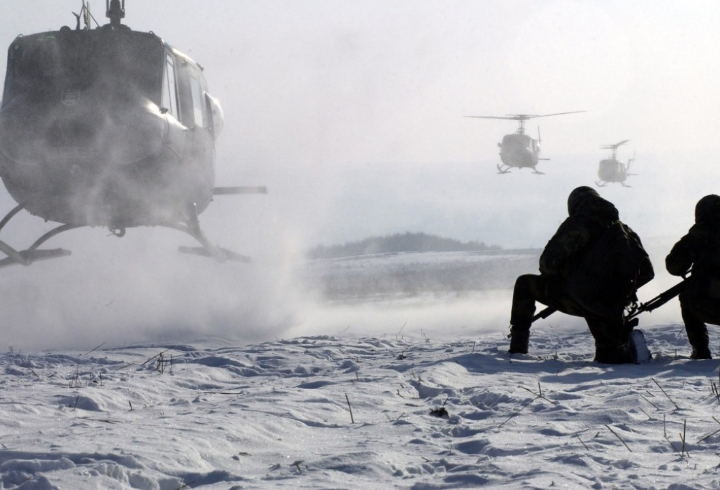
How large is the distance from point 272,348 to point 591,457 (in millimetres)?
4457

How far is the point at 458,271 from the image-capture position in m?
24.1

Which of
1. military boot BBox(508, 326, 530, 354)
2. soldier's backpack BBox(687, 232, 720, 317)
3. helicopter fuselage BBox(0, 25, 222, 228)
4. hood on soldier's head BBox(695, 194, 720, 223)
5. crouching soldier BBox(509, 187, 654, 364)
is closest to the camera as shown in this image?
soldier's backpack BBox(687, 232, 720, 317)

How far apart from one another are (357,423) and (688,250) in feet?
11.5

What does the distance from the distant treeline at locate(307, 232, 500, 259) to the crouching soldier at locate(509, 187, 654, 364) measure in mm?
31920

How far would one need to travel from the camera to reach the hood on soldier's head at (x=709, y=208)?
20.1 ft

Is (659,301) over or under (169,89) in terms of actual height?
under

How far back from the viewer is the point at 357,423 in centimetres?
392

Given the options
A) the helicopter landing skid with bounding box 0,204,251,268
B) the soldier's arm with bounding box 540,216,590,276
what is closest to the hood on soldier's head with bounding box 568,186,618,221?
the soldier's arm with bounding box 540,216,590,276

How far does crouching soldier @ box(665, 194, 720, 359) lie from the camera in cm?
597

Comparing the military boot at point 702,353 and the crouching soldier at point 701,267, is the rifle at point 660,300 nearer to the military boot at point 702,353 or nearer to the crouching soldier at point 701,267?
the crouching soldier at point 701,267

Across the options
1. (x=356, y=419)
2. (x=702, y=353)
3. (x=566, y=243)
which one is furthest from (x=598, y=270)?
(x=356, y=419)

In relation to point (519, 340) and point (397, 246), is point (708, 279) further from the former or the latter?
point (397, 246)

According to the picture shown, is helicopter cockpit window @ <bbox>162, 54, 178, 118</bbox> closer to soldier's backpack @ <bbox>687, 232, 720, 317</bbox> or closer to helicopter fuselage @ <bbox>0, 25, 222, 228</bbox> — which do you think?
helicopter fuselage @ <bbox>0, 25, 222, 228</bbox>

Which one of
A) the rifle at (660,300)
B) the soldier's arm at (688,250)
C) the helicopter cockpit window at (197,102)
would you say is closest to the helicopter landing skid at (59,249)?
the helicopter cockpit window at (197,102)
